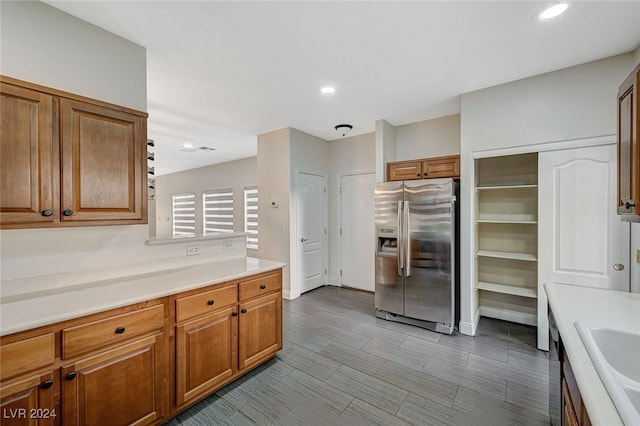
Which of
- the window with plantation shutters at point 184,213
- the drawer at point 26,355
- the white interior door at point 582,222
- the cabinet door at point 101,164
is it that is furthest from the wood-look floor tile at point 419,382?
the window with plantation shutters at point 184,213

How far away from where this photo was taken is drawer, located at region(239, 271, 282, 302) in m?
2.17

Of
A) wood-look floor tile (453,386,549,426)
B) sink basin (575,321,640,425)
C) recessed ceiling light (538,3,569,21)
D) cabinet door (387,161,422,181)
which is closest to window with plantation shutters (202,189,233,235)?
cabinet door (387,161,422,181)

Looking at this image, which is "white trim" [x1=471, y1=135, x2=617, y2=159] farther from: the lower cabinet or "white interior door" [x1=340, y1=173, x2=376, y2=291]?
the lower cabinet

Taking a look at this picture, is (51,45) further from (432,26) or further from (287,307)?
(287,307)

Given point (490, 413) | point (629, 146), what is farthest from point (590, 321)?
point (490, 413)

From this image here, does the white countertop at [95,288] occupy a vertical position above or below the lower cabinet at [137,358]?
above

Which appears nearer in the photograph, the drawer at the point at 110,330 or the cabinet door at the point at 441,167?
the drawer at the point at 110,330

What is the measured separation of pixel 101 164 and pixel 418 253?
3.08 m

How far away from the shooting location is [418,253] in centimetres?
318

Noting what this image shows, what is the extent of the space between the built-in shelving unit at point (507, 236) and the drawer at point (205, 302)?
2803 mm

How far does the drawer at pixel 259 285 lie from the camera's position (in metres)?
2.17

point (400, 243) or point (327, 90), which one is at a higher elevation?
point (327, 90)

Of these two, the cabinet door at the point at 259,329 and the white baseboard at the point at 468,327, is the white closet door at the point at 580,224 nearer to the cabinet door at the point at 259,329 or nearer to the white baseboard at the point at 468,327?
the white baseboard at the point at 468,327

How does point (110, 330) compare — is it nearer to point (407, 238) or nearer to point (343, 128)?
point (407, 238)
